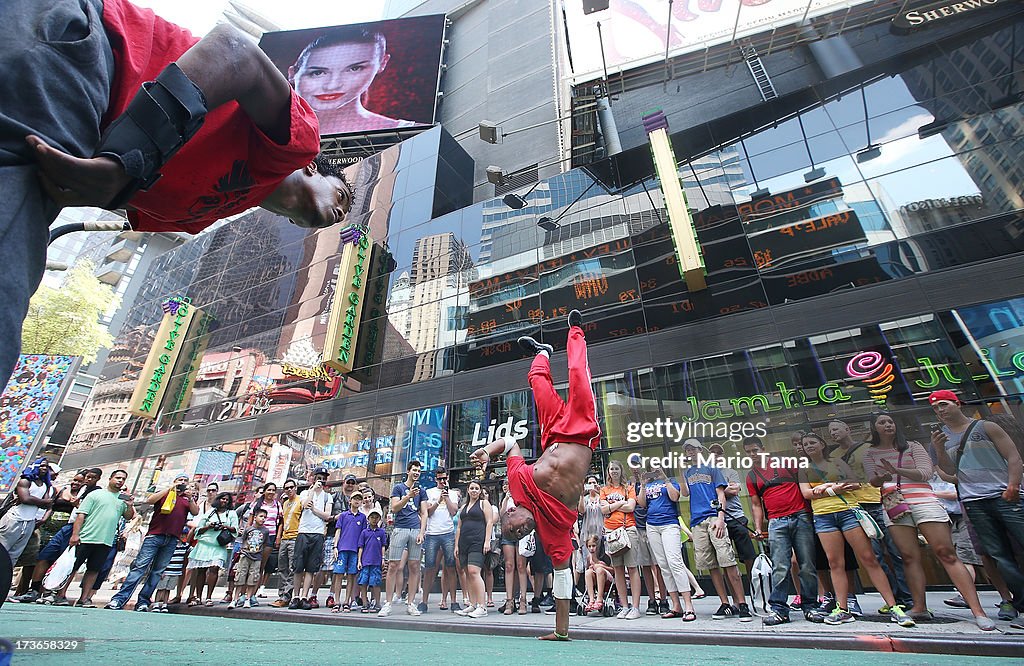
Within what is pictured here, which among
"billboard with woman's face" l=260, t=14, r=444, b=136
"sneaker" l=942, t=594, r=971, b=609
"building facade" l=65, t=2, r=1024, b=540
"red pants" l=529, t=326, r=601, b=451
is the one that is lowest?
"sneaker" l=942, t=594, r=971, b=609

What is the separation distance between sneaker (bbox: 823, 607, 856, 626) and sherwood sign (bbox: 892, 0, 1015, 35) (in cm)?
1513

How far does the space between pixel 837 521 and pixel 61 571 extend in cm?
949

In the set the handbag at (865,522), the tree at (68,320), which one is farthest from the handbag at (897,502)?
the tree at (68,320)

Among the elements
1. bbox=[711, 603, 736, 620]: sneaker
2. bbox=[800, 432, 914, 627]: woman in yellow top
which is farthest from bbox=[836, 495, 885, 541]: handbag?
bbox=[711, 603, 736, 620]: sneaker

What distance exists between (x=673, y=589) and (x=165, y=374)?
2201 centimetres

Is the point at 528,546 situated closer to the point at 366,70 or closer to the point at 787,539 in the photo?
the point at 787,539

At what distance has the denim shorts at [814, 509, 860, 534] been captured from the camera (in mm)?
4711

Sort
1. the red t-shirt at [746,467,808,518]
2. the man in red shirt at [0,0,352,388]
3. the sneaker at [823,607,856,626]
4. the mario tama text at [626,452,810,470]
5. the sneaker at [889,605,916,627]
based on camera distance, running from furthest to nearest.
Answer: the mario tama text at [626,452,810,470]
the red t-shirt at [746,467,808,518]
the sneaker at [823,607,856,626]
the sneaker at [889,605,916,627]
the man in red shirt at [0,0,352,388]

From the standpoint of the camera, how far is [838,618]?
15.1 feet

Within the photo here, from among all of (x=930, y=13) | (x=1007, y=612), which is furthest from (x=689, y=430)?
(x=930, y=13)

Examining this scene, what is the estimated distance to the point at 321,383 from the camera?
16797 millimetres

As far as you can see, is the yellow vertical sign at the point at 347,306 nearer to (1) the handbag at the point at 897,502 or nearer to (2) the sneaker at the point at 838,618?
(2) the sneaker at the point at 838,618

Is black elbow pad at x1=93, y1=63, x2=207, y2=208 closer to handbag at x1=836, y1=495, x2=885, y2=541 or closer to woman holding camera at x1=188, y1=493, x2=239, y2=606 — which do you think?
handbag at x1=836, y1=495, x2=885, y2=541

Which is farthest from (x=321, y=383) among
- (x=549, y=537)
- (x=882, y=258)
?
(x=882, y=258)
